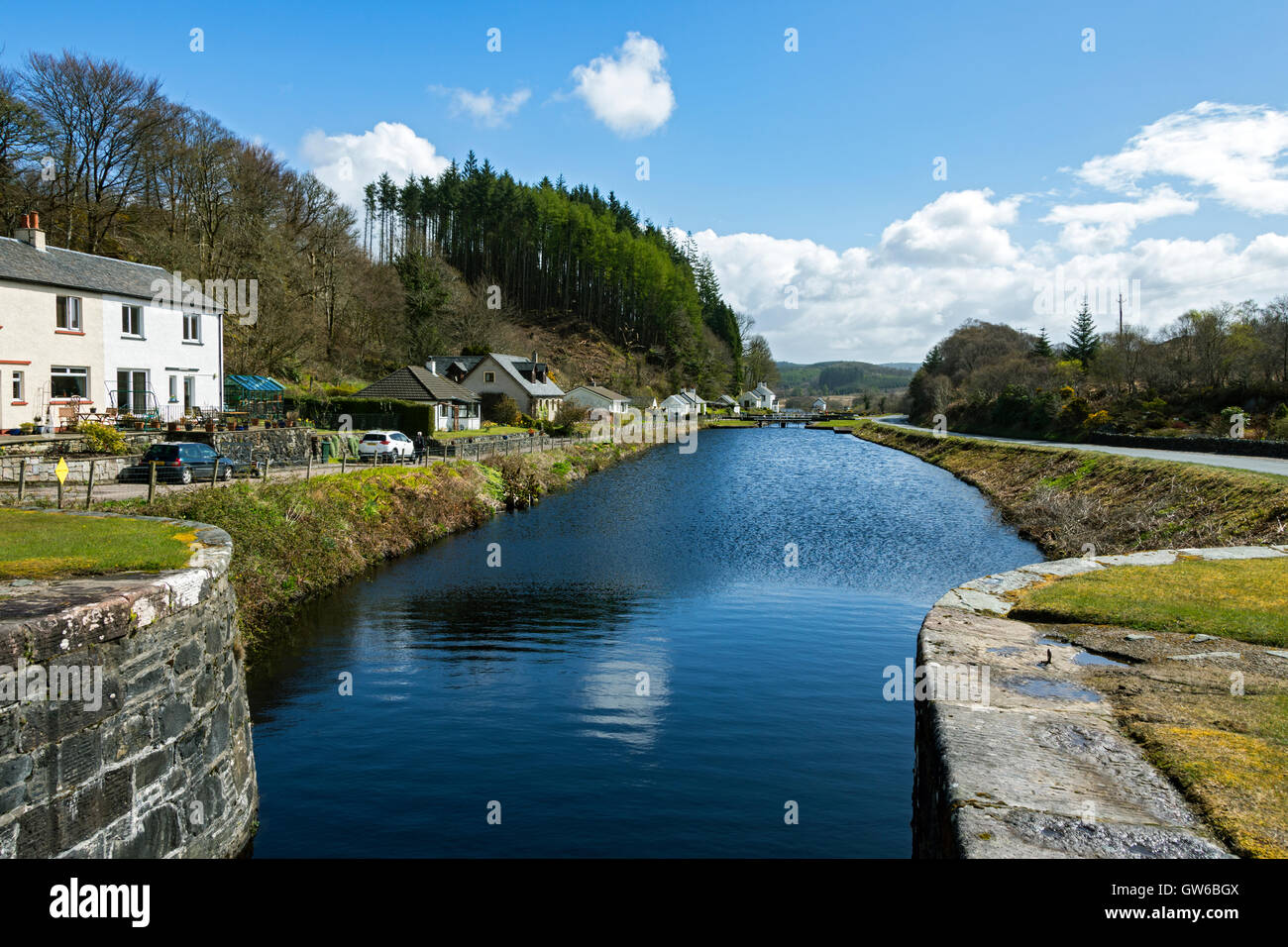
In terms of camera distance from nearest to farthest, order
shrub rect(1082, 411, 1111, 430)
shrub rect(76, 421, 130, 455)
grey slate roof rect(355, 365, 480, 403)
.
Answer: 1. shrub rect(76, 421, 130, 455)
2. shrub rect(1082, 411, 1111, 430)
3. grey slate roof rect(355, 365, 480, 403)

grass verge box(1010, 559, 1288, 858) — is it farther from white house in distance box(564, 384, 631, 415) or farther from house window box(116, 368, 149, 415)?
white house in distance box(564, 384, 631, 415)

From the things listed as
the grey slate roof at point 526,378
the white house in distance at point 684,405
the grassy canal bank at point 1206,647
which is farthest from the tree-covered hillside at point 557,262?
the grassy canal bank at point 1206,647

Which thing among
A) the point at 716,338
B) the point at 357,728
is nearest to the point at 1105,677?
the point at 357,728

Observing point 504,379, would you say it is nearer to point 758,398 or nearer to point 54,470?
point 54,470

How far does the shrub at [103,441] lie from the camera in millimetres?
26614

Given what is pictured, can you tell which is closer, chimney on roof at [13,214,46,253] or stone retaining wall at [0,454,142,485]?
stone retaining wall at [0,454,142,485]

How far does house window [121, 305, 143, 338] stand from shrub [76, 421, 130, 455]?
806cm

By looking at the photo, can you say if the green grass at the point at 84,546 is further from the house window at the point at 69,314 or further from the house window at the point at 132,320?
the house window at the point at 132,320

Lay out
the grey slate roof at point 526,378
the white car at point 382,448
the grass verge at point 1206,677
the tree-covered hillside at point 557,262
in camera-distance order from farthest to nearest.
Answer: the tree-covered hillside at point 557,262
the grey slate roof at point 526,378
the white car at point 382,448
the grass verge at point 1206,677

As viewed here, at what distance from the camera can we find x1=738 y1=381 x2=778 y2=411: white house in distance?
150913 mm

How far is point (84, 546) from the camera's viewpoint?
9.97 meters

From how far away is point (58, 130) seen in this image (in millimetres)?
42875

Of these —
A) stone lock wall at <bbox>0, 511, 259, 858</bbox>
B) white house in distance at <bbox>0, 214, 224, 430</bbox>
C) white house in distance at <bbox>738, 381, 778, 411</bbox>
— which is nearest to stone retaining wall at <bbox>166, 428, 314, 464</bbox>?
white house in distance at <bbox>0, 214, 224, 430</bbox>

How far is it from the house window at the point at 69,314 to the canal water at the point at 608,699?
17.7 m
